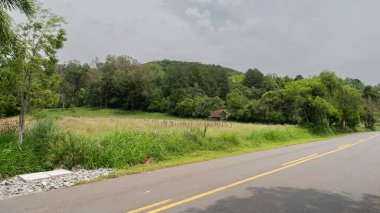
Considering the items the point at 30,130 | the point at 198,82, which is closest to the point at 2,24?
the point at 30,130

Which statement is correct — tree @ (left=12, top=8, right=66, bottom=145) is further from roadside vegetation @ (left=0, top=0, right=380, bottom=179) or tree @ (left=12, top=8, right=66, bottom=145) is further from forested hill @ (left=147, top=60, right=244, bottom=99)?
forested hill @ (left=147, top=60, right=244, bottom=99)

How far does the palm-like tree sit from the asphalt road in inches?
216

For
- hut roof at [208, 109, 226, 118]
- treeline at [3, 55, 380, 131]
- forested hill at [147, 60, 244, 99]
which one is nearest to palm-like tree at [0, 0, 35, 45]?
treeline at [3, 55, 380, 131]

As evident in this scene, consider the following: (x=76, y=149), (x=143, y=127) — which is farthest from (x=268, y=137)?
(x=76, y=149)

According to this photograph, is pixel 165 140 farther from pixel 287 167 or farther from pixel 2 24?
pixel 2 24

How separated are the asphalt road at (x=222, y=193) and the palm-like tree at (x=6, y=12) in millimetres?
5493

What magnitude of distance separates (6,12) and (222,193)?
8492 mm

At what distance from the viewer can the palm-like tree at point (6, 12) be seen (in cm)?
880

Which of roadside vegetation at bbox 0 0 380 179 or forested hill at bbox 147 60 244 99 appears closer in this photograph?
roadside vegetation at bbox 0 0 380 179

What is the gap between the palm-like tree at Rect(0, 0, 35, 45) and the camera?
8.80m

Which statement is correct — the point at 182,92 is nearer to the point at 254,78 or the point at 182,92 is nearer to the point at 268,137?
the point at 254,78

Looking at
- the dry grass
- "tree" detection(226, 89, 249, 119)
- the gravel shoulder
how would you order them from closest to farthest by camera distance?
1. the gravel shoulder
2. the dry grass
3. "tree" detection(226, 89, 249, 119)

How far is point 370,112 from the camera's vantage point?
70375 millimetres

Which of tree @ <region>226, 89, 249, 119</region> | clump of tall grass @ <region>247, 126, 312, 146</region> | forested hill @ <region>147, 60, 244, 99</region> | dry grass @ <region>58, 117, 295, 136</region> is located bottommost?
clump of tall grass @ <region>247, 126, 312, 146</region>
